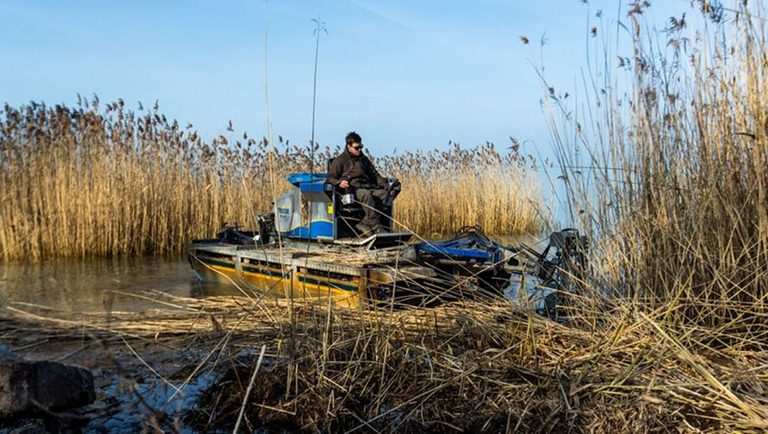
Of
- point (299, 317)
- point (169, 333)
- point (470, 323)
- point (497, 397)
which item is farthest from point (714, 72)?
point (169, 333)

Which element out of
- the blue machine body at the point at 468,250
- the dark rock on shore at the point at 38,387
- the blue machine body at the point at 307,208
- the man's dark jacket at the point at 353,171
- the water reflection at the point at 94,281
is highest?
the man's dark jacket at the point at 353,171

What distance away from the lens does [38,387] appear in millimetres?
2891

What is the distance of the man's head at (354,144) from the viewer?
23.7 ft

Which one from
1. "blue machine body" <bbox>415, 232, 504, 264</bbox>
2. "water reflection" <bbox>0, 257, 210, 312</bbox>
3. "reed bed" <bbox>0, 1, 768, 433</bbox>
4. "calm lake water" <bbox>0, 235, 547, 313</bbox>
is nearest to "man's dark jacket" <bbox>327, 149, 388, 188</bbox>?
"blue machine body" <bbox>415, 232, 504, 264</bbox>

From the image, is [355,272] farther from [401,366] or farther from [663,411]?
[663,411]

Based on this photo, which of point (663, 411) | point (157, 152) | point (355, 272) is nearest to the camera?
point (663, 411)

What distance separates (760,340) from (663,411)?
3.00 feet

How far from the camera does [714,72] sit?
10.9 ft

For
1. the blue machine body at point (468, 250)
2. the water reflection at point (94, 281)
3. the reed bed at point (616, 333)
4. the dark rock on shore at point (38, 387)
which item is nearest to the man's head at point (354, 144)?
the blue machine body at point (468, 250)

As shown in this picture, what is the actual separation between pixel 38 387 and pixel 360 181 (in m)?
4.64

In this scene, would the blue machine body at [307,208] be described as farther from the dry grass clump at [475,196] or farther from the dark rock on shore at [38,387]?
the dry grass clump at [475,196]

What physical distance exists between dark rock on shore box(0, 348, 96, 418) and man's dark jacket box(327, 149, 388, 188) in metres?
4.23

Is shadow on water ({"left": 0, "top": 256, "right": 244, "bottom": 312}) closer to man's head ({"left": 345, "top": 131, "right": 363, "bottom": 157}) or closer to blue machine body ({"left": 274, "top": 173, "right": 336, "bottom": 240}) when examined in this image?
blue machine body ({"left": 274, "top": 173, "right": 336, "bottom": 240})

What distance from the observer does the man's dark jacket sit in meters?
7.08
